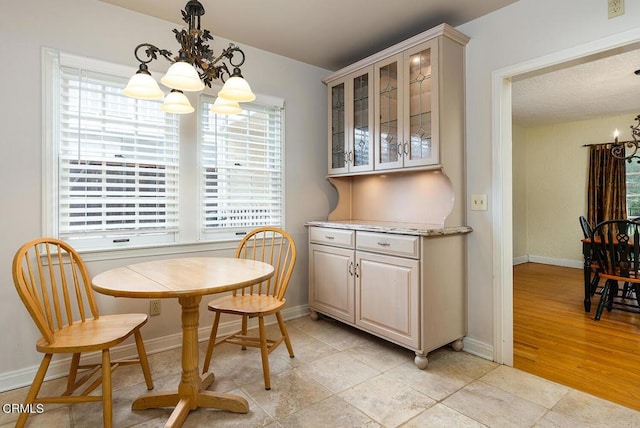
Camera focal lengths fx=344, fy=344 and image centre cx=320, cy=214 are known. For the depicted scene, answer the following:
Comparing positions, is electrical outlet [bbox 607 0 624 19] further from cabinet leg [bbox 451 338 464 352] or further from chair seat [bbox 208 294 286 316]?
chair seat [bbox 208 294 286 316]

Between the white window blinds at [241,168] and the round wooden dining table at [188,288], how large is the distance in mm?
966

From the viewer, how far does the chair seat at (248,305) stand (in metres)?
2.10

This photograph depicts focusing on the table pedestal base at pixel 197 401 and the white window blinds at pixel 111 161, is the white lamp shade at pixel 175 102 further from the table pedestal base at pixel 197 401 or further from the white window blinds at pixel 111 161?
the table pedestal base at pixel 197 401

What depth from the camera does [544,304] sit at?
12.6ft

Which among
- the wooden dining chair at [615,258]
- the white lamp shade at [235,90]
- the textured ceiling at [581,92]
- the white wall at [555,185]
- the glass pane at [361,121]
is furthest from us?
the white wall at [555,185]

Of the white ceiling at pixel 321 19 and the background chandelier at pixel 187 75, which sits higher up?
the white ceiling at pixel 321 19

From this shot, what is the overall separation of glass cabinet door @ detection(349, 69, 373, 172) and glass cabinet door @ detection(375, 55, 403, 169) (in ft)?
0.25

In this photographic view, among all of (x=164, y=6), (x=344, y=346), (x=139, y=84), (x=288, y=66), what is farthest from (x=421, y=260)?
(x=164, y=6)

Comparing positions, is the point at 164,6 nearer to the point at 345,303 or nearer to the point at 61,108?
the point at 61,108

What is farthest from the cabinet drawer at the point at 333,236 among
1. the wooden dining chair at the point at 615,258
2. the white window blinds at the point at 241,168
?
the wooden dining chair at the point at 615,258

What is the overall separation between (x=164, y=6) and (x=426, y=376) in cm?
307

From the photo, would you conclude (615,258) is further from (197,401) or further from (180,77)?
(180,77)

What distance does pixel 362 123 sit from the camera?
10.0 ft

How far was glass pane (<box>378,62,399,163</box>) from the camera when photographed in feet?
9.04
